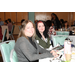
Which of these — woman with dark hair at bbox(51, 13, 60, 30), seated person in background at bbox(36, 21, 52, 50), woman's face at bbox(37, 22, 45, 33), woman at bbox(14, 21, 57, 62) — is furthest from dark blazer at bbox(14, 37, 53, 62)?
woman with dark hair at bbox(51, 13, 60, 30)

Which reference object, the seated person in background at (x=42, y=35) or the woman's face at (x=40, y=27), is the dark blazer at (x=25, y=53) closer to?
the seated person in background at (x=42, y=35)

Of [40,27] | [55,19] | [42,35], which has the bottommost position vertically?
[42,35]

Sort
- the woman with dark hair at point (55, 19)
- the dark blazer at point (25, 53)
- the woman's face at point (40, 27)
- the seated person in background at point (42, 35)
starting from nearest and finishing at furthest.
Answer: the dark blazer at point (25, 53) → the seated person in background at point (42, 35) → the woman's face at point (40, 27) → the woman with dark hair at point (55, 19)

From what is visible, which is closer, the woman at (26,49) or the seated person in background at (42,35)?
the woman at (26,49)

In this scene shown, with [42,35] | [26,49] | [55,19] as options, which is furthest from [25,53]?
[55,19]

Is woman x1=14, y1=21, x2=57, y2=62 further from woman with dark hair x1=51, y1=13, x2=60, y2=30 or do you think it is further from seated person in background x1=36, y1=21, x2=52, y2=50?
woman with dark hair x1=51, y1=13, x2=60, y2=30

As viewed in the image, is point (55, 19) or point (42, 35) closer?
point (42, 35)

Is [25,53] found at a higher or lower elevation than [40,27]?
lower

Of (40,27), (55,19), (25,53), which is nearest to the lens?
(25,53)

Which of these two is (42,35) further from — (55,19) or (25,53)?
(55,19)

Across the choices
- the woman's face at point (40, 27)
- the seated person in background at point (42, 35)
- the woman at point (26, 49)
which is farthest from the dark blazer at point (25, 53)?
the woman's face at point (40, 27)

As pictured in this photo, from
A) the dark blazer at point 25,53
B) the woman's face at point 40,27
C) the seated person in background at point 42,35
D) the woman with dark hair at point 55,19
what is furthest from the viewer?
the woman with dark hair at point 55,19
